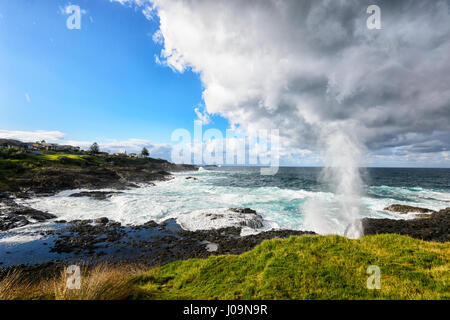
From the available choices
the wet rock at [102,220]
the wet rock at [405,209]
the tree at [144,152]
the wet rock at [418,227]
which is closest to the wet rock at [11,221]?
the wet rock at [102,220]

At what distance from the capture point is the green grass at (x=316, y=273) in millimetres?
4938

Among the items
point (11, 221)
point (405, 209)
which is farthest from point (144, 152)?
point (405, 209)

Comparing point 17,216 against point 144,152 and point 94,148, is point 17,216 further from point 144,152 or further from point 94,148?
point 144,152

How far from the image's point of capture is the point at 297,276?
570 cm

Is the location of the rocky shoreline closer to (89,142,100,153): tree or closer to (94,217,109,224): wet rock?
(94,217,109,224): wet rock

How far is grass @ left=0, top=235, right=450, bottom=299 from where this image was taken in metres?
4.73

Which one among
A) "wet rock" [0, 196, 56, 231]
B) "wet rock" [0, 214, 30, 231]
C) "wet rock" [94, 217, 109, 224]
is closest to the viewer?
"wet rock" [0, 214, 30, 231]

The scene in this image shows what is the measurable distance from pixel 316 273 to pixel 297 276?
2.31 feet

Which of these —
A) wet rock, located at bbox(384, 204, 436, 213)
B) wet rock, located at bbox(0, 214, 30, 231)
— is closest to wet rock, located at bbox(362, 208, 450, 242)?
wet rock, located at bbox(384, 204, 436, 213)

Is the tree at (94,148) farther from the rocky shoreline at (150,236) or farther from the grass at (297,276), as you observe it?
the grass at (297,276)
